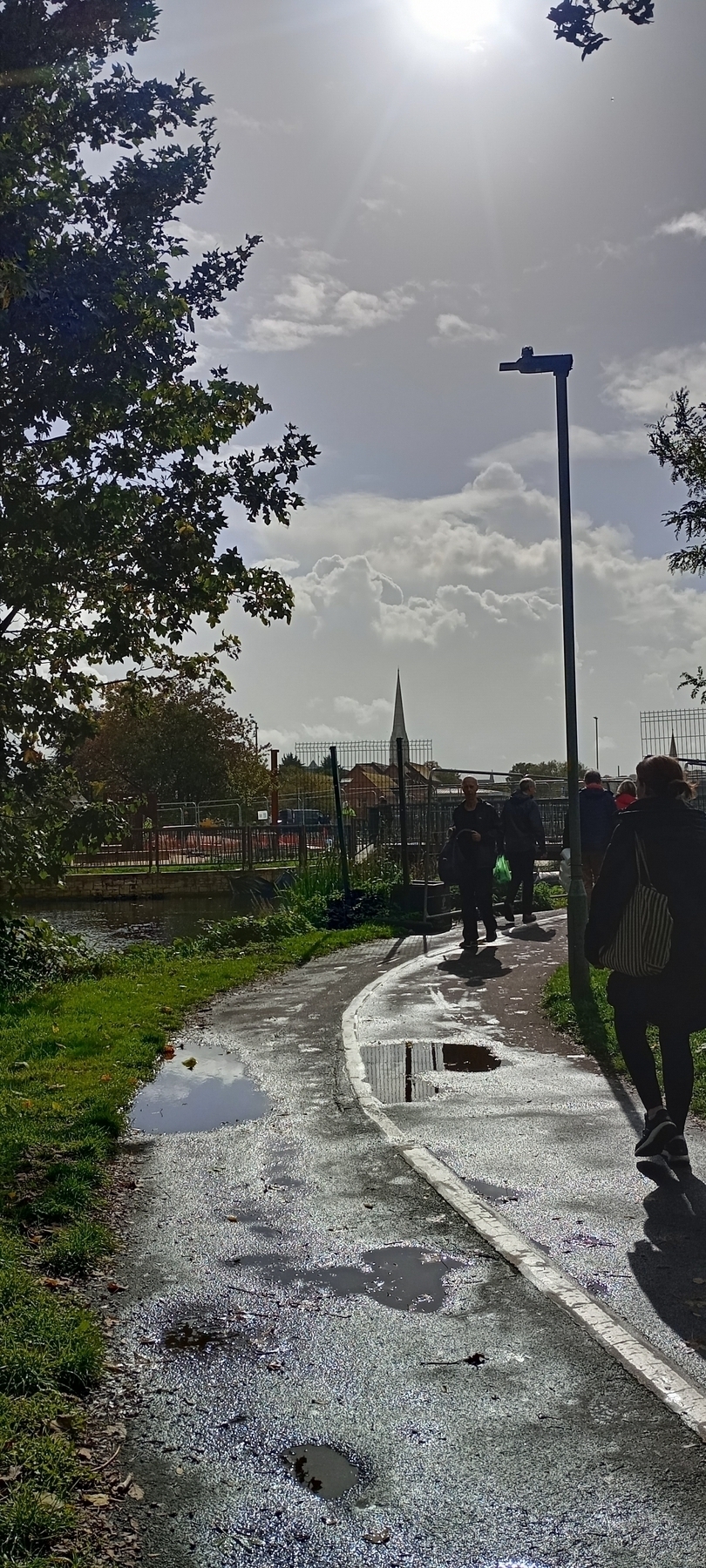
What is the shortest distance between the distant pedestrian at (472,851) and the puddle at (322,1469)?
481 inches

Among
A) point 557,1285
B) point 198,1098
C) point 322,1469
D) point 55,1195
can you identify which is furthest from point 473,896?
point 322,1469

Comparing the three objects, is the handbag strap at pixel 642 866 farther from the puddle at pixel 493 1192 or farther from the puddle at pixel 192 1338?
the puddle at pixel 192 1338

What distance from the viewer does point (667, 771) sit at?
6.70 m

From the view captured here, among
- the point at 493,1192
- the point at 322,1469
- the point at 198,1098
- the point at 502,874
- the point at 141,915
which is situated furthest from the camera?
the point at 141,915

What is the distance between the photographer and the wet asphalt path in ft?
10.2

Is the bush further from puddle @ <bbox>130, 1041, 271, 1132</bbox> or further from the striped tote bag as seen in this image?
the striped tote bag

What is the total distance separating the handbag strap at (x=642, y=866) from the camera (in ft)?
21.3

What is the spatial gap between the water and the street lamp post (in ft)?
35.2

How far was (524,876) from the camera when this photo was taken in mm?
18875

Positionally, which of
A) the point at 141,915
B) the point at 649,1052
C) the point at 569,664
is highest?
the point at 569,664

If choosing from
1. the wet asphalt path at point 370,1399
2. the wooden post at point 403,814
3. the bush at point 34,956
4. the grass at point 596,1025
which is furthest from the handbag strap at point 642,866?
the wooden post at point 403,814

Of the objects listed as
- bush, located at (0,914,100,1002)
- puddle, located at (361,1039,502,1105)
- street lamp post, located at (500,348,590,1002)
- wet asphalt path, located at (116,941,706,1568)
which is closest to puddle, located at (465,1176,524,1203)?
wet asphalt path, located at (116,941,706,1568)

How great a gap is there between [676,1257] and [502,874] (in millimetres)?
16702

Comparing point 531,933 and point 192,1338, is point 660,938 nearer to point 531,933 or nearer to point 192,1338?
point 192,1338
